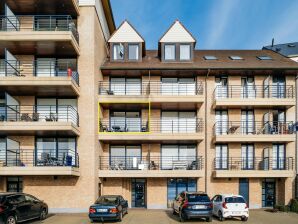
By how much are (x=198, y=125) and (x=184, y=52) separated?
597cm

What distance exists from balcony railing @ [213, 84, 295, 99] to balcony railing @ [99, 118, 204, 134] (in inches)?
108

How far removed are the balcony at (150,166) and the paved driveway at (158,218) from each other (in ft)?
8.65

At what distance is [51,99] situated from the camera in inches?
890

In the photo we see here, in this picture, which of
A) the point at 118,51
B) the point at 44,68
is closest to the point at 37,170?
the point at 44,68

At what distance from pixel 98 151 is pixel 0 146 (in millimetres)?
6719

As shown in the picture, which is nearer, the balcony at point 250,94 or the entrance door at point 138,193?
the balcony at point 250,94

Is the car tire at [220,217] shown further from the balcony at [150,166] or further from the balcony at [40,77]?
the balcony at [40,77]

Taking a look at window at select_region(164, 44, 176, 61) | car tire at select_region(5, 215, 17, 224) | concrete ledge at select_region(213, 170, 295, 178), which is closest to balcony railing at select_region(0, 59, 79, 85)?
window at select_region(164, 44, 176, 61)

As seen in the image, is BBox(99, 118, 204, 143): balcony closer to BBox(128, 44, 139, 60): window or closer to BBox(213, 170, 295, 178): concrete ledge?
BBox(213, 170, 295, 178): concrete ledge

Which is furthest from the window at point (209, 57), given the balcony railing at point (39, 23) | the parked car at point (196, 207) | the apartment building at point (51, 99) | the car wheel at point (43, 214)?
the car wheel at point (43, 214)

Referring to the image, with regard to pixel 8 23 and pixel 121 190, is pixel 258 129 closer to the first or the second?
pixel 121 190

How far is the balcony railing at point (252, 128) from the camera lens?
23.6 metres

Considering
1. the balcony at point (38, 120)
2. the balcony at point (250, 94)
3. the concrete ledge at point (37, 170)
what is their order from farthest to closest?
the balcony at point (250, 94)
the balcony at point (38, 120)
the concrete ledge at point (37, 170)

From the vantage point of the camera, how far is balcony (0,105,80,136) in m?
19.7
